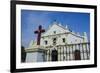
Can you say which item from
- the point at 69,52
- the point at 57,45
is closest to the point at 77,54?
the point at 69,52

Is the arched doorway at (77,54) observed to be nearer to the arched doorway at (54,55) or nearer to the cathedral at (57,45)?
the cathedral at (57,45)

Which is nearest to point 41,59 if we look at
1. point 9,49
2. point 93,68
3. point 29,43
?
point 29,43

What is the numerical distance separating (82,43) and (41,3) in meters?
0.57

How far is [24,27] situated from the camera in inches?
68.2

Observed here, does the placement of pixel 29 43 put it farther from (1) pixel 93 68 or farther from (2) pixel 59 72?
(1) pixel 93 68

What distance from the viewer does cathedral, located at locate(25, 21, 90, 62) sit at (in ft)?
5.82

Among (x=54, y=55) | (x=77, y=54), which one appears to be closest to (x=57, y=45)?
(x=54, y=55)

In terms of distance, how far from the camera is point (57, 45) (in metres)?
1.84

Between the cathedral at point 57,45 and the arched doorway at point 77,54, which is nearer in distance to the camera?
the cathedral at point 57,45

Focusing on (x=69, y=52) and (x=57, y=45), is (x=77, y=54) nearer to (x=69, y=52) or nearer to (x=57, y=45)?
(x=69, y=52)

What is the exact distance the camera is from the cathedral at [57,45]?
178cm

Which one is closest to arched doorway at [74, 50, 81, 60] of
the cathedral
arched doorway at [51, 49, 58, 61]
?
the cathedral

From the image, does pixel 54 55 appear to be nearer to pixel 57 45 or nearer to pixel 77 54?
pixel 57 45

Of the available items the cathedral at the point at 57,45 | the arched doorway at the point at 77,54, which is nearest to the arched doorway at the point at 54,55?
the cathedral at the point at 57,45
